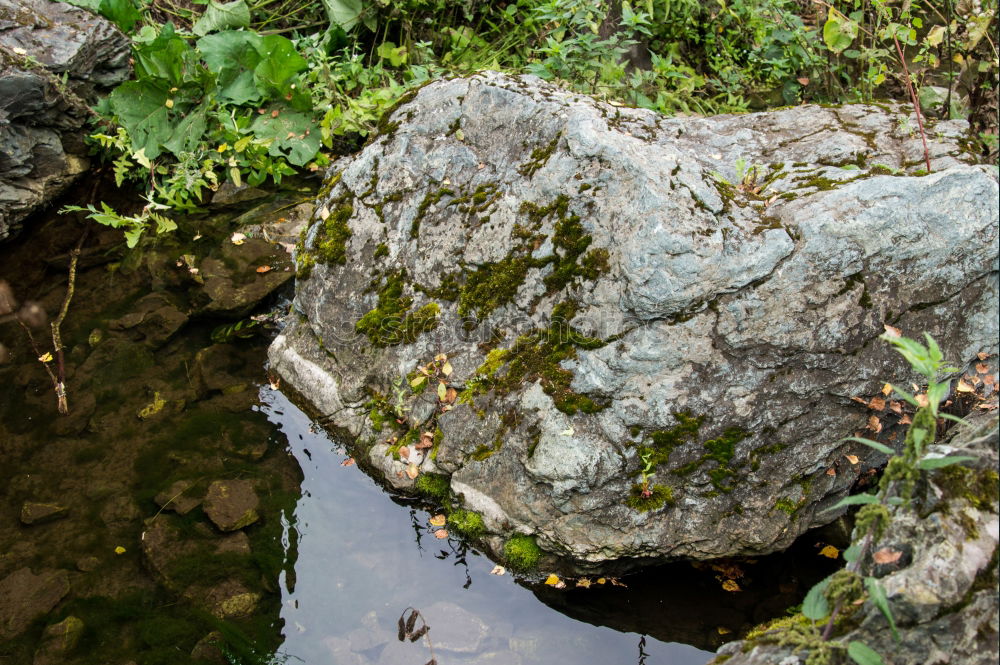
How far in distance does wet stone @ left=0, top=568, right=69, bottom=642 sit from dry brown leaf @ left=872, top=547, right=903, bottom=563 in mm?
3726

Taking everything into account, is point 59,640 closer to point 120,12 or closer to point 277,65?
point 277,65

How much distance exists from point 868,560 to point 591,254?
5.91 feet

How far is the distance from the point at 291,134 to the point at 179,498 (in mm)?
3167

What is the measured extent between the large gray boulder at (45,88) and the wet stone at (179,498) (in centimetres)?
314

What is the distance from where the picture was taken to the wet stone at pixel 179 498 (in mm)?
4109

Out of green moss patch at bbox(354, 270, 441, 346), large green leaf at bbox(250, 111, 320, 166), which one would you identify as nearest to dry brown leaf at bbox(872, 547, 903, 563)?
green moss patch at bbox(354, 270, 441, 346)

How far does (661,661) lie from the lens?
3.46 meters

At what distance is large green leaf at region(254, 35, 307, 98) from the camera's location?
587 centimetres

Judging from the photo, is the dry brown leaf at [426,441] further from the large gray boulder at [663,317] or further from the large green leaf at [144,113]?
the large green leaf at [144,113]

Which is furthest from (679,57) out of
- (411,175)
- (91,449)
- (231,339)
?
(91,449)

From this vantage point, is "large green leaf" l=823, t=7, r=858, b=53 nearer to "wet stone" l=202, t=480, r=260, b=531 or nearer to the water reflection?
the water reflection

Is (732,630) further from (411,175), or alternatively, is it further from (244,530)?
(411,175)

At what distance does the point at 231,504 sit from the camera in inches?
161

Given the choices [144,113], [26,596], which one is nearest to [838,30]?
[144,113]
